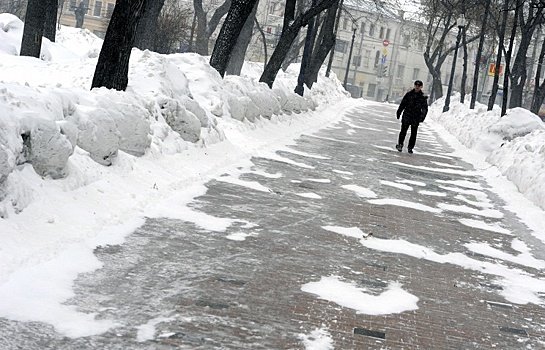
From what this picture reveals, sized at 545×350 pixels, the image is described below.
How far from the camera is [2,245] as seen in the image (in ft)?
20.5

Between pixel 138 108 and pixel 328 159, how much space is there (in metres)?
5.68

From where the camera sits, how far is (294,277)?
6891mm

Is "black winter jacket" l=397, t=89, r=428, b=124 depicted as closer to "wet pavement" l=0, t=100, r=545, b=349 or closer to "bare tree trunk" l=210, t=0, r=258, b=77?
"bare tree trunk" l=210, t=0, r=258, b=77

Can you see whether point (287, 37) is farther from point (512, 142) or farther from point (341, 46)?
point (341, 46)

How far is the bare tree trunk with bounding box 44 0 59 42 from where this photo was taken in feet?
67.6

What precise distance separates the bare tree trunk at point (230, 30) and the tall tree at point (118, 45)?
24.4 feet

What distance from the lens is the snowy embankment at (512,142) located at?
1467 cm

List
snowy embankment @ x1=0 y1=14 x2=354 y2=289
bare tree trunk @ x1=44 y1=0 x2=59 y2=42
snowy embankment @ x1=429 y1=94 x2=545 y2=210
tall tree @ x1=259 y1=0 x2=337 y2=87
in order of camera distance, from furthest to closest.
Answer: tall tree @ x1=259 y1=0 x2=337 y2=87
bare tree trunk @ x1=44 y1=0 x2=59 y2=42
snowy embankment @ x1=429 y1=94 x2=545 y2=210
snowy embankment @ x1=0 y1=14 x2=354 y2=289

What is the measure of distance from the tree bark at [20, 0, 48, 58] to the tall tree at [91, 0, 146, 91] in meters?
6.79

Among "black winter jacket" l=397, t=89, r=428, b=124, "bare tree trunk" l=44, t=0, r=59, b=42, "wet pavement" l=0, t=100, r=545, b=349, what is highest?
"bare tree trunk" l=44, t=0, r=59, b=42

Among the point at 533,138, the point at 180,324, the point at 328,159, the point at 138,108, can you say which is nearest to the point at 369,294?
the point at 180,324

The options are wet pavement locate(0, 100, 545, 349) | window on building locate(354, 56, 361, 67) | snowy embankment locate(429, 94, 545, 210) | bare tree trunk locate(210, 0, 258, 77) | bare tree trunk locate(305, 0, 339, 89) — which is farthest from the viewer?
window on building locate(354, 56, 361, 67)

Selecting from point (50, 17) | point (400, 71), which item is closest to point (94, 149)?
point (50, 17)

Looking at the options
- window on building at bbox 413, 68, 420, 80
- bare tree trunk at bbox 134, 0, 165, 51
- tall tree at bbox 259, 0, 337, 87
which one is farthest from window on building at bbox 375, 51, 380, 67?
bare tree trunk at bbox 134, 0, 165, 51
